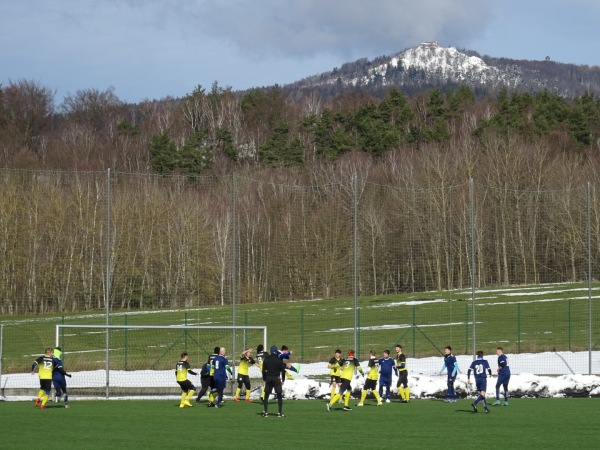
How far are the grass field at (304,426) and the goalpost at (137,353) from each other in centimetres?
421

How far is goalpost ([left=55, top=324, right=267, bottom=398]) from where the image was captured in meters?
33.7

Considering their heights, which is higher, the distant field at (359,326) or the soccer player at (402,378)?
the distant field at (359,326)

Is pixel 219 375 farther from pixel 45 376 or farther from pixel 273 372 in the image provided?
pixel 45 376

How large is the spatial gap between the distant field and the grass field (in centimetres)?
819

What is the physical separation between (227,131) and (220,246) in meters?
66.1

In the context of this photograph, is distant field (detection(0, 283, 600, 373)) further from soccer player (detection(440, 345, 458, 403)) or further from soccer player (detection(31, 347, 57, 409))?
soccer player (detection(440, 345, 458, 403))

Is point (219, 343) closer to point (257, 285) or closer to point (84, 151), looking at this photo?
point (257, 285)

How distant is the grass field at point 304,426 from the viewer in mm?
19750

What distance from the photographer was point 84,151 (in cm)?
9144

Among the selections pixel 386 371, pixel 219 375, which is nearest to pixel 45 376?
pixel 219 375

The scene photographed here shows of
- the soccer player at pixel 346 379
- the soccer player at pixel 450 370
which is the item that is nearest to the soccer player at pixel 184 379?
the soccer player at pixel 346 379

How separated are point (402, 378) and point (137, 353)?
14.7 meters

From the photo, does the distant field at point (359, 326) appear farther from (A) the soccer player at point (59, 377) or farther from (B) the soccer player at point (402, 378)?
(B) the soccer player at point (402, 378)

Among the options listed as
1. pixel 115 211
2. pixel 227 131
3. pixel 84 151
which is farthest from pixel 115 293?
pixel 227 131
